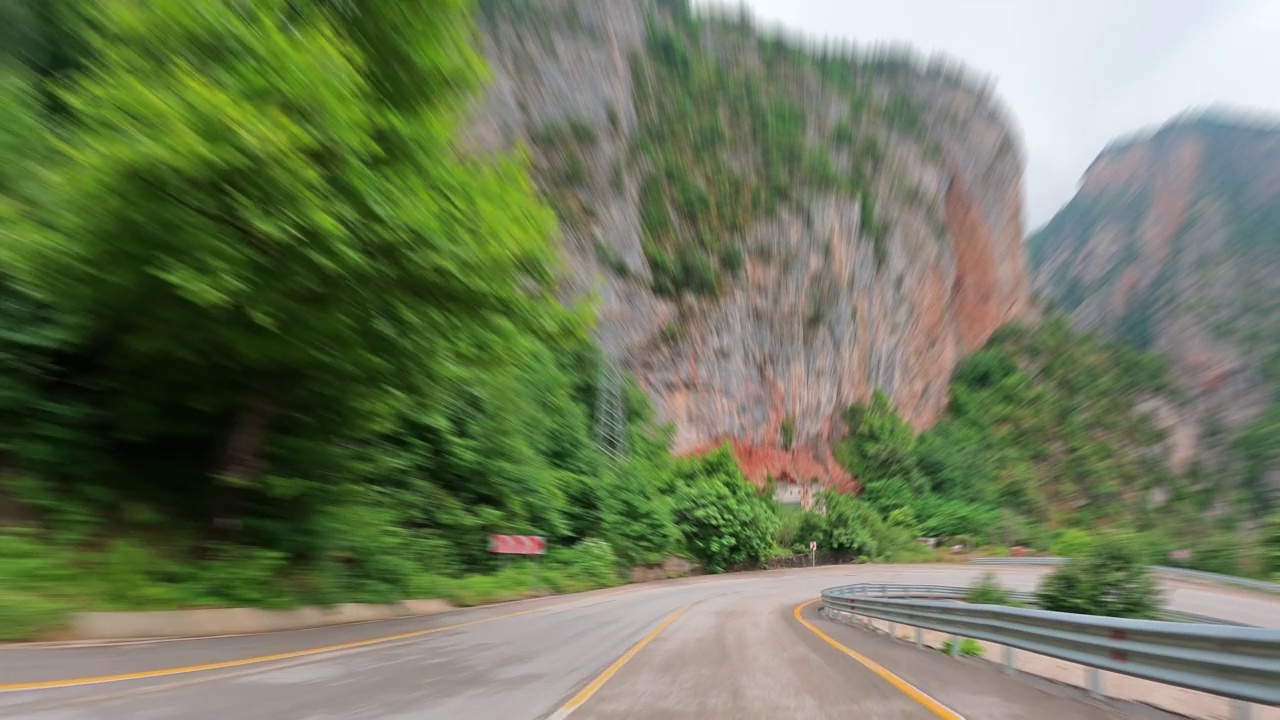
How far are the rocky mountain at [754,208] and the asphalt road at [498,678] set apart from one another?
36.9m

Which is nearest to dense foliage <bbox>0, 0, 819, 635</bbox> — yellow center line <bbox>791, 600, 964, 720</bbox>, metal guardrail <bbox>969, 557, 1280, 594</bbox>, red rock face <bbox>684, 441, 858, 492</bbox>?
Answer: yellow center line <bbox>791, 600, 964, 720</bbox>

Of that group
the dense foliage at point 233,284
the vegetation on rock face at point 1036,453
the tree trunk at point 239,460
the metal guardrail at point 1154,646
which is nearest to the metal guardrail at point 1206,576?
the metal guardrail at point 1154,646

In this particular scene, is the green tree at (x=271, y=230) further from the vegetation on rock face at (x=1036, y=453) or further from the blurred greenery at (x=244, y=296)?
the vegetation on rock face at (x=1036, y=453)

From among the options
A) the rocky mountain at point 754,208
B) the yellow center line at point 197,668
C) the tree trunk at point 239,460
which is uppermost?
the rocky mountain at point 754,208

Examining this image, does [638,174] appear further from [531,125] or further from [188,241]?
[188,241]

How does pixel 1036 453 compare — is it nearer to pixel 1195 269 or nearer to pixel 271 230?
pixel 1195 269

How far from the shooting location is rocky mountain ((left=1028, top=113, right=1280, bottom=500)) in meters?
76.0

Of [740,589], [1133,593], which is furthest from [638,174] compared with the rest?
[1133,593]

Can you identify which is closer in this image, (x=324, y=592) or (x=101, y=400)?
(x=101, y=400)

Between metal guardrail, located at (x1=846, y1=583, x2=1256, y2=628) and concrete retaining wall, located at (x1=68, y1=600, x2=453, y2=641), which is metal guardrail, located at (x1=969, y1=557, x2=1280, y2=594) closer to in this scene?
metal guardrail, located at (x1=846, y1=583, x2=1256, y2=628)

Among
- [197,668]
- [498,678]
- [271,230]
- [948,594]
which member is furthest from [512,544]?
[948,594]

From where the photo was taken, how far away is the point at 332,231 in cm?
750

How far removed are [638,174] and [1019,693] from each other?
50676 millimetres

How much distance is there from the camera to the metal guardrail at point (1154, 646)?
4.29 m
